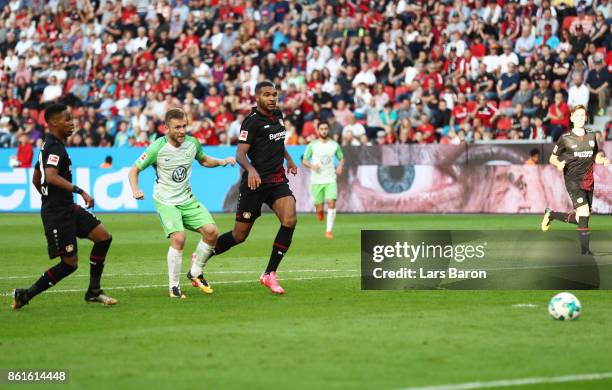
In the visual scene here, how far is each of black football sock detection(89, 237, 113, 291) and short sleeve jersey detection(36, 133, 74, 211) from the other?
59 centimetres

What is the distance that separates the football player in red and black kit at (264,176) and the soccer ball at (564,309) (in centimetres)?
378

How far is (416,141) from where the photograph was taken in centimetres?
2953

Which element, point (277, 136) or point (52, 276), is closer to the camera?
point (52, 276)

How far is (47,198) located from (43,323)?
1483 millimetres

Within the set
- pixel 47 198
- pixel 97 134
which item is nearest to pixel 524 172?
pixel 97 134

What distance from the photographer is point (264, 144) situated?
42.9 ft

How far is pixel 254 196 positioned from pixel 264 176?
0.26 metres

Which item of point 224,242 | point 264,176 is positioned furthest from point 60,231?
point 264,176

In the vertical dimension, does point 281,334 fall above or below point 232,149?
above

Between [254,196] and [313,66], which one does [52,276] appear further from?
[313,66]

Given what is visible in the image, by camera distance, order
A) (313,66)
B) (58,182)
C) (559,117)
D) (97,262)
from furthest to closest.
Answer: (313,66) < (559,117) < (97,262) < (58,182)

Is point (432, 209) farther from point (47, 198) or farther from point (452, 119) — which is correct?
point (47, 198)

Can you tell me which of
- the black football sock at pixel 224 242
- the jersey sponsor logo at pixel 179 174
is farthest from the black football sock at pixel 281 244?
the jersey sponsor logo at pixel 179 174

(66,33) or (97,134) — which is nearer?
(97,134)
